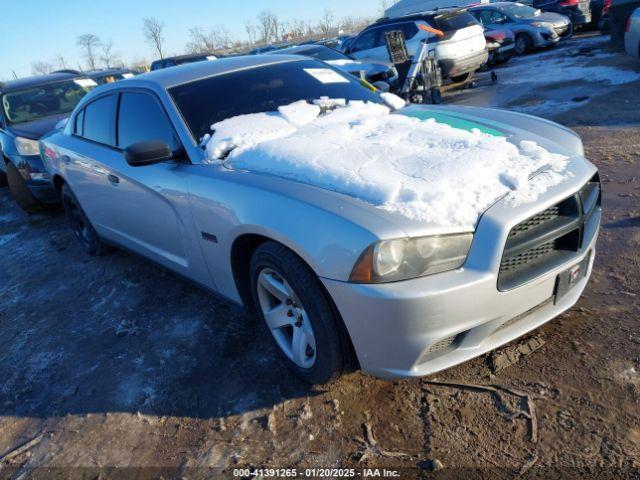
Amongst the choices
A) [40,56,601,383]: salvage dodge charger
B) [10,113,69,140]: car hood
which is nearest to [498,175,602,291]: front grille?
[40,56,601,383]: salvage dodge charger

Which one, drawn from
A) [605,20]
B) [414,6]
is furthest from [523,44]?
[414,6]

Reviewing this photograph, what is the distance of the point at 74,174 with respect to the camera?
14.3 feet

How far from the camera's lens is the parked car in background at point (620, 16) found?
36.6 feet

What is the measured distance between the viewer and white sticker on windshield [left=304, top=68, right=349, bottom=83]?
12.3 ft

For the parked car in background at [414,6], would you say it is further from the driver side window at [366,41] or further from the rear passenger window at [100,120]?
the rear passenger window at [100,120]

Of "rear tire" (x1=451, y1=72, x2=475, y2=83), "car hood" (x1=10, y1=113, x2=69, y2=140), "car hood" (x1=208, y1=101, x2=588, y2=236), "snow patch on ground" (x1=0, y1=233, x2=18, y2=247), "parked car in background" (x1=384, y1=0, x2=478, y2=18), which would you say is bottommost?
"parked car in background" (x1=384, y1=0, x2=478, y2=18)

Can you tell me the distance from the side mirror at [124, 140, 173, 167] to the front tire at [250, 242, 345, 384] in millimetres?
862

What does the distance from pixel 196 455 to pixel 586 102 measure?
300 inches

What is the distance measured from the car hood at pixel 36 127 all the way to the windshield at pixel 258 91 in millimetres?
4219

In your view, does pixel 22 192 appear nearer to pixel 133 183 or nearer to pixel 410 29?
pixel 133 183

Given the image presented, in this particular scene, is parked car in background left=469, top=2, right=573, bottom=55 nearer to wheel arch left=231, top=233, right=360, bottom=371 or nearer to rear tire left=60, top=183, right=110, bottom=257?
rear tire left=60, top=183, right=110, bottom=257

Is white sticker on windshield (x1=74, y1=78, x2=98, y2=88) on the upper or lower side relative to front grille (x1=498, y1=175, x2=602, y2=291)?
upper

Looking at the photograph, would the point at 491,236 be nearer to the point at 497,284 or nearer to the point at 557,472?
the point at 497,284

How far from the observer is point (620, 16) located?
1155 cm
